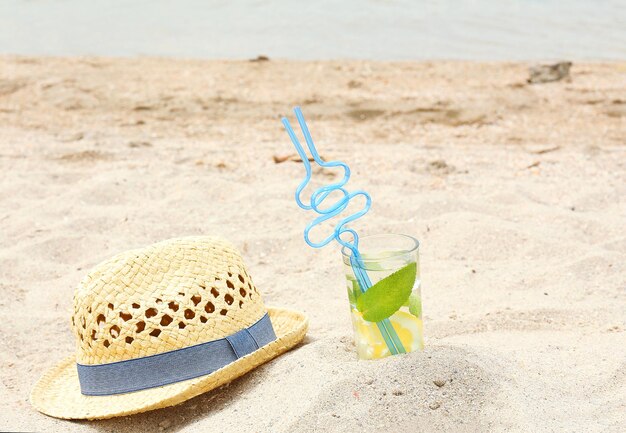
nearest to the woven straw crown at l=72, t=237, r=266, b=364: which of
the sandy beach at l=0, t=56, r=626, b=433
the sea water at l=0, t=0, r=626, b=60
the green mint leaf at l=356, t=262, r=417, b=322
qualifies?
the sandy beach at l=0, t=56, r=626, b=433

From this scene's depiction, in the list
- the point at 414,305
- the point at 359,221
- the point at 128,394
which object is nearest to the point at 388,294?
the point at 414,305

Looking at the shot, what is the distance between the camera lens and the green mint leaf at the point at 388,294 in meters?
1.95

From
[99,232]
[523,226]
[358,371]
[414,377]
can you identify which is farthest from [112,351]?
[523,226]

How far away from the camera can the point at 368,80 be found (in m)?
6.07

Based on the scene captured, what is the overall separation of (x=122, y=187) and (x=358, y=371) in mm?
2286

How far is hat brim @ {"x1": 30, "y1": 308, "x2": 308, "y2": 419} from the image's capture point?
202cm

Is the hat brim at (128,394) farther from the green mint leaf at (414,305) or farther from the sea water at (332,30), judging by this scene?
the sea water at (332,30)

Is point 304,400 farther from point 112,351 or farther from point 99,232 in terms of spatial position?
point 99,232

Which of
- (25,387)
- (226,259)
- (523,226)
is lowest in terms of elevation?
(25,387)

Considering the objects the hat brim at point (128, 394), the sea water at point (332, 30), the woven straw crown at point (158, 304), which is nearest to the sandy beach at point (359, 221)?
the hat brim at point (128, 394)

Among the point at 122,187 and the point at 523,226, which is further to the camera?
the point at 122,187

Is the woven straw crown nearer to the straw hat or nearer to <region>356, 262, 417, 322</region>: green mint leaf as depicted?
the straw hat

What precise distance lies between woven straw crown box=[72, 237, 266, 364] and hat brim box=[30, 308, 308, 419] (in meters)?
0.09

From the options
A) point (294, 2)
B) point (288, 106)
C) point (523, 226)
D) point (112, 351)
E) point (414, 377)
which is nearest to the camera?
point (414, 377)
